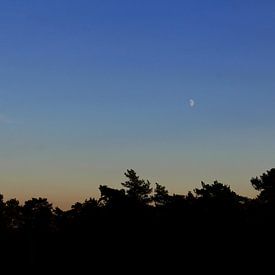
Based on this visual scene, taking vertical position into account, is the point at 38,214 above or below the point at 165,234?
above

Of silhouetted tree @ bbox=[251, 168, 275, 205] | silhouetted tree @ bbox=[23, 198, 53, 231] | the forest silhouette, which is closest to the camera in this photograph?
the forest silhouette

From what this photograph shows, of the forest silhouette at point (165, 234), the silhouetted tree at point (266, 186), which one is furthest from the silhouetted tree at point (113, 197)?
the silhouetted tree at point (266, 186)

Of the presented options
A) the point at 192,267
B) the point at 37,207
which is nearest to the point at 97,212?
the point at 192,267

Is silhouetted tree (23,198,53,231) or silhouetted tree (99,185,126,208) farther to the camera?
silhouetted tree (23,198,53,231)

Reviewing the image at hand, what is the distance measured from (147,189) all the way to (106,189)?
24.1 m

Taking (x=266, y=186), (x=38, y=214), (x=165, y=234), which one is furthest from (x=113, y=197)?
(x=38, y=214)

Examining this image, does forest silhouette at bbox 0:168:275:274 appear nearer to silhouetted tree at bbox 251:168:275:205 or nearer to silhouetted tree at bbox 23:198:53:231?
silhouetted tree at bbox 251:168:275:205

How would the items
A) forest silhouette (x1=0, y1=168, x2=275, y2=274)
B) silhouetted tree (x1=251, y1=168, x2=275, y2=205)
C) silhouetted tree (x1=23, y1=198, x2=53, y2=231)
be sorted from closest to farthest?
forest silhouette (x1=0, y1=168, x2=275, y2=274) < silhouetted tree (x1=251, y1=168, x2=275, y2=205) < silhouetted tree (x1=23, y1=198, x2=53, y2=231)

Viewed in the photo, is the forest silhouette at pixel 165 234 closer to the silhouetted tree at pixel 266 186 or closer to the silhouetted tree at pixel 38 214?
the silhouetted tree at pixel 266 186

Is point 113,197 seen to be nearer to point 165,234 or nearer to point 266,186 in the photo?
point 165,234

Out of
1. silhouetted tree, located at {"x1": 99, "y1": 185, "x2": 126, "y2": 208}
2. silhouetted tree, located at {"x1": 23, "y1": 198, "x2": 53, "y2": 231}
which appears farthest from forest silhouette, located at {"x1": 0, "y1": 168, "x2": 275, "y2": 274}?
silhouetted tree, located at {"x1": 23, "y1": 198, "x2": 53, "y2": 231}

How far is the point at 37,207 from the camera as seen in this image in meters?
78.8

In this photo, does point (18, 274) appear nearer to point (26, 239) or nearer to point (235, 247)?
point (26, 239)

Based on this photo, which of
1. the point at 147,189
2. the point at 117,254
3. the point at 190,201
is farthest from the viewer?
the point at 147,189
